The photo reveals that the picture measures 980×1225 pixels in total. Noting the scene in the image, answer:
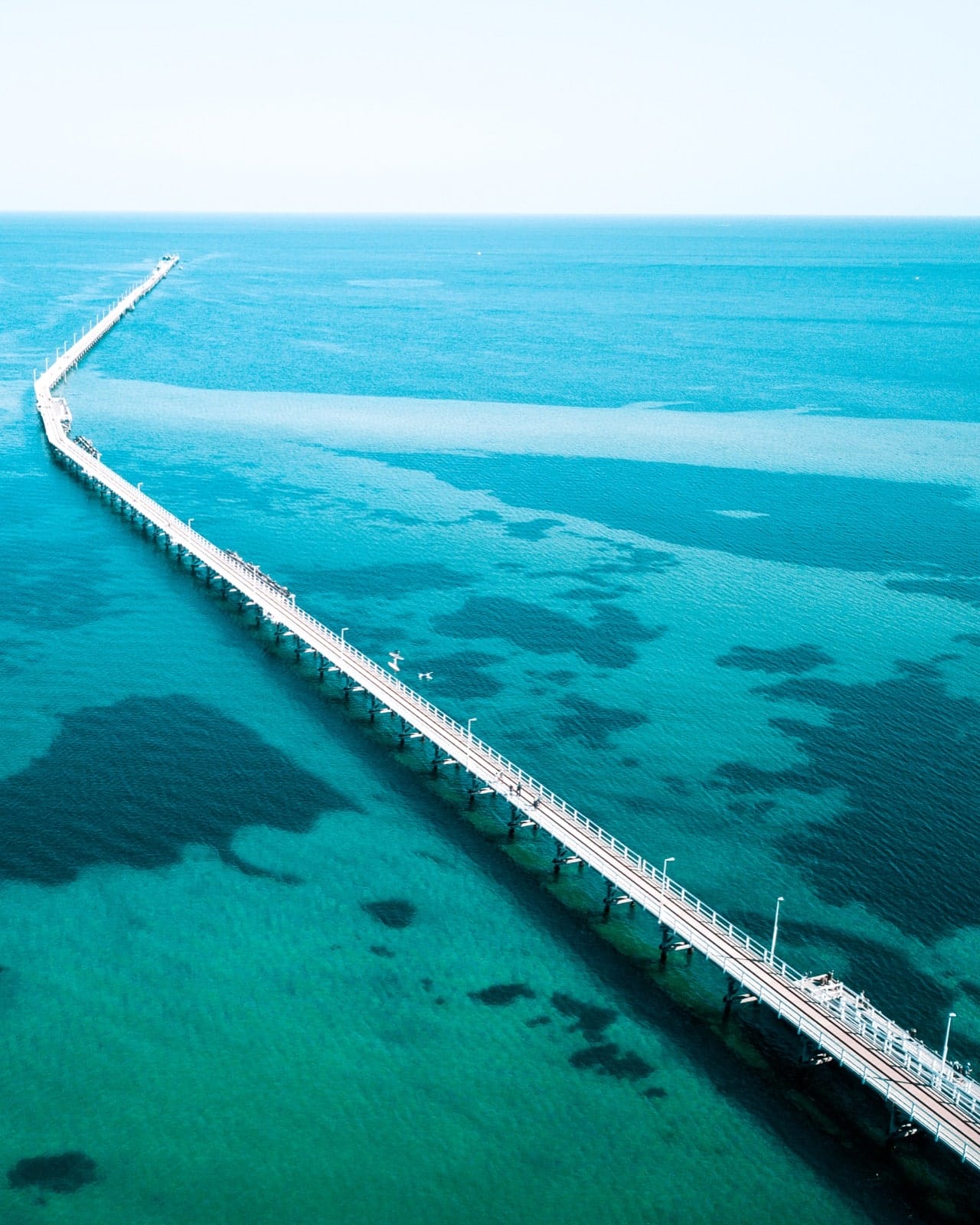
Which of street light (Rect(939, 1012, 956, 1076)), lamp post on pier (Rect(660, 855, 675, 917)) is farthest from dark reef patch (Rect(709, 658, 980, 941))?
lamp post on pier (Rect(660, 855, 675, 917))

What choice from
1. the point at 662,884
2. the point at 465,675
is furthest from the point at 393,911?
the point at 465,675

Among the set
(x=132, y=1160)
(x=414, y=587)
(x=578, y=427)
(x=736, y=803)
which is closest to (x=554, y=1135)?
(x=132, y=1160)

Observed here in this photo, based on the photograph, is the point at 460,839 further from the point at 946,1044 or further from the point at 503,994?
the point at 946,1044

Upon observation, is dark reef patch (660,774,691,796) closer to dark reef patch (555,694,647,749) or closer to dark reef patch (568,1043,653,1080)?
dark reef patch (555,694,647,749)

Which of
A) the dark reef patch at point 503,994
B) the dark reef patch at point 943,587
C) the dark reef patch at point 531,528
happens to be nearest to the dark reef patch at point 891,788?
the dark reef patch at point 943,587

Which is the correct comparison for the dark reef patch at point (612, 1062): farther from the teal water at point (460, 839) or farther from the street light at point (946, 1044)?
the street light at point (946, 1044)

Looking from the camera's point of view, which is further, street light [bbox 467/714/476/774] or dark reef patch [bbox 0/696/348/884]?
street light [bbox 467/714/476/774]
